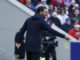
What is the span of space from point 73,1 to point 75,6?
50cm

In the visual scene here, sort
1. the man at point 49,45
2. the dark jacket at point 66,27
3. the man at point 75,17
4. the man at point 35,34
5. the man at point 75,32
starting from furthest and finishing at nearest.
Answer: the man at point 75,17, the dark jacket at point 66,27, the man at point 75,32, the man at point 49,45, the man at point 35,34

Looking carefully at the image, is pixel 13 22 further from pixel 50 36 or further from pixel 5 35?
pixel 50 36

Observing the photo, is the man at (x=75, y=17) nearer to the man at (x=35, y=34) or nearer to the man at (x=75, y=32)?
the man at (x=75, y=32)

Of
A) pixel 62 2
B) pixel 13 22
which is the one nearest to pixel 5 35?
pixel 13 22

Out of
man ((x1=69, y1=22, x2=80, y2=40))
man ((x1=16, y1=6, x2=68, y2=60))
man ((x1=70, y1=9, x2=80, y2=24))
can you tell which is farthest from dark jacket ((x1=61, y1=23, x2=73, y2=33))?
man ((x1=16, y1=6, x2=68, y2=60))

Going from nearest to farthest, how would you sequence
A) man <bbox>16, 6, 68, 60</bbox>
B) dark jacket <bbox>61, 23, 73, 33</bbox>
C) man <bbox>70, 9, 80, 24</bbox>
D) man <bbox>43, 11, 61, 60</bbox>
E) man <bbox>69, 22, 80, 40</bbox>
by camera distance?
man <bbox>16, 6, 68, 60</bbox>, man <bbox>43, 11, 61, 60</bbox>, man <bbox>69, 22, 80, 40</bbox>, dark jacket <bbox>61, 23, 73, 33</bbox>, man <bbox>70, 9, 80, 24</bbox>

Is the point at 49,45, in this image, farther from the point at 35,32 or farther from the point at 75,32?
the point at 35,32

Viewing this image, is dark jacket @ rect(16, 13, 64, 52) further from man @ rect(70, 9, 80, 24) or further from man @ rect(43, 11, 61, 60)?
man @ rect(70, 9, 80, 24)

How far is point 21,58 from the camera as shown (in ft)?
33.9

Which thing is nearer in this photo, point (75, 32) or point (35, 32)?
point (35, 32)

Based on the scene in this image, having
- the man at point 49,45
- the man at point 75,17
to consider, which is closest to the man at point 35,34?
the man at point 49,45

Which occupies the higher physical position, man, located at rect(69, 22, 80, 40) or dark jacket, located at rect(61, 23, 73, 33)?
dark jacket, located at rect(61, 23, 73, 33)

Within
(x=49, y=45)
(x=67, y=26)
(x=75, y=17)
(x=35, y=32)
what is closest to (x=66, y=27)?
(x=67, y=26)

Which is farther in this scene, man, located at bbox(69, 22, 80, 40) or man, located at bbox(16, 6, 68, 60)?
man, located at bbox(69, 22, 80, 40)
